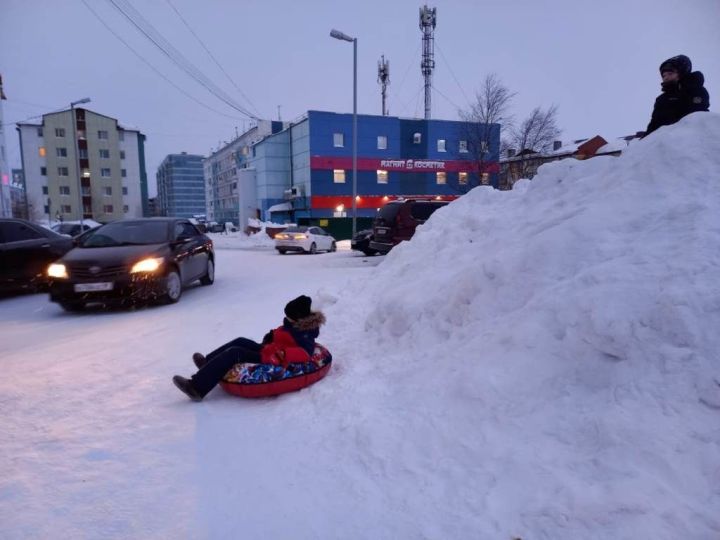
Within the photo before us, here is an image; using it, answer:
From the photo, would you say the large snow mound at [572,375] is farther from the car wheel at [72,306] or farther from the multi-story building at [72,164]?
the multi-story building at [72,164]

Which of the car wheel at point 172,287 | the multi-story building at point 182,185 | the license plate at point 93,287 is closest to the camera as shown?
the license plate at point 93,287

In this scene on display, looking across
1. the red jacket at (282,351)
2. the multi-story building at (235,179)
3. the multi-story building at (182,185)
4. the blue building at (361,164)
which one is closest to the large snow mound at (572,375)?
the red jacket at (282,351)

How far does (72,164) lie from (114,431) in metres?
67.1

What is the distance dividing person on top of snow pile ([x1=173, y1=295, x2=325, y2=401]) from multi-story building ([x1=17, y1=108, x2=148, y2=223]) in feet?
204

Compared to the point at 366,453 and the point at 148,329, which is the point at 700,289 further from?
the point at 148,329

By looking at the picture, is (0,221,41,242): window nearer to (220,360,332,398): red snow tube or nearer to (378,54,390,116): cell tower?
(220,360,332,398): red snow tube

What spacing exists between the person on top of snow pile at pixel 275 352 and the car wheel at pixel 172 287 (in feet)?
14.3

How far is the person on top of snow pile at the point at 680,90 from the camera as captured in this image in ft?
14.9

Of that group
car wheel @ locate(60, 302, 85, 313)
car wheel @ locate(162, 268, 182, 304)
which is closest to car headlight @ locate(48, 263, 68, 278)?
car wheel @ locate(60, 302, 85, 313)

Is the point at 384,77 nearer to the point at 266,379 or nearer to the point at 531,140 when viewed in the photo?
the point at 531,140

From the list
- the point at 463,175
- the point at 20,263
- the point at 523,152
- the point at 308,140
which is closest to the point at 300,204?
the point at 308,140

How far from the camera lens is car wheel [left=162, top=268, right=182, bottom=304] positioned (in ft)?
25.6

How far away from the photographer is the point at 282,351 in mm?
3801

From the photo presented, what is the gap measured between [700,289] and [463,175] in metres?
42.6
